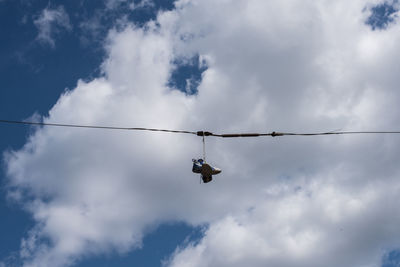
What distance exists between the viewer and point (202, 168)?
24.0 metres

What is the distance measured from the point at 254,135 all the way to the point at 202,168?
4565mm

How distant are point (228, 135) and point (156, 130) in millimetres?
3146

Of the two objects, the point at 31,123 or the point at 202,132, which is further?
the point at 202,132

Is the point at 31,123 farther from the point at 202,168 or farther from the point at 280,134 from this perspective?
the point at 280,134

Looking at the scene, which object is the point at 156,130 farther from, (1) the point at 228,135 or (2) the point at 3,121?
(2) the point at 3,121

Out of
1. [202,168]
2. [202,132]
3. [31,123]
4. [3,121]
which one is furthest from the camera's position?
[202,168]

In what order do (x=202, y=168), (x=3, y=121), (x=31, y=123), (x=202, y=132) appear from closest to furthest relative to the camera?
(x=3, y=121) < (x=31, y=123) < (x=202, y=132) < (x=202, y=168)

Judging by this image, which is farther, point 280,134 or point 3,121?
point 280,134

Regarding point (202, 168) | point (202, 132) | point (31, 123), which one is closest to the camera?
point (31, 123)

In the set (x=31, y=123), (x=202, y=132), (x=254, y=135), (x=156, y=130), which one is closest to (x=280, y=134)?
(x=254, y=135)

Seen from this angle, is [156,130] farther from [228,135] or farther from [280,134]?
[280,134]

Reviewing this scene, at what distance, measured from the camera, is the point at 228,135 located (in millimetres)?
20562

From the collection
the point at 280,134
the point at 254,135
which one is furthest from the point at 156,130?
the point at 280,134

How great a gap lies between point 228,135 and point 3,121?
9160mm
